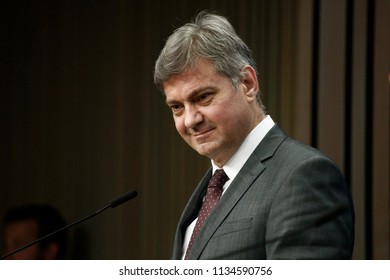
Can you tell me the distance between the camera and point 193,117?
1250mm

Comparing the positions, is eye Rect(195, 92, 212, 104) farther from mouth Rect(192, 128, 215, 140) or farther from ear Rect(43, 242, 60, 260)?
ear Rect(43, 242, 60, 260)

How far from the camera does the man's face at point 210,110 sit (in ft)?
4.07

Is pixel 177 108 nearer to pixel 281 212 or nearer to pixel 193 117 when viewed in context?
pixel 193 117

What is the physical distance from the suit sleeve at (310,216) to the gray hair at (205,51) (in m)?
0.26

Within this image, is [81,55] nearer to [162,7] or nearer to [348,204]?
[162,7]

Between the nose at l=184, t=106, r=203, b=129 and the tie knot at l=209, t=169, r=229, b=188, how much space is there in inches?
3.9

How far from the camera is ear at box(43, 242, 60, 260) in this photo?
1633 mm

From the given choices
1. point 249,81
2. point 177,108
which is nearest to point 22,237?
point 177,108

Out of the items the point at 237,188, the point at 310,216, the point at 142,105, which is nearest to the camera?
the point at 310,216

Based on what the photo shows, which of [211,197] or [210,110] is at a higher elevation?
[210,110]

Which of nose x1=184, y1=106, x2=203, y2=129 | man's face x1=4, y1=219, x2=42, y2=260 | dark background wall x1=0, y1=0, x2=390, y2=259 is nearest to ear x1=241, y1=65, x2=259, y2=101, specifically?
nose x1=184, y1=106, x2=203, y2=129

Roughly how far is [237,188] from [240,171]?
0.04 m

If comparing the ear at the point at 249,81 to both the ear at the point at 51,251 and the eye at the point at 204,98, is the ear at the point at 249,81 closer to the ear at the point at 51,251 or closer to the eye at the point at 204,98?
the eye at the point at 204,98

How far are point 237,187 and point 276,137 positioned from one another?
120 millimetres
